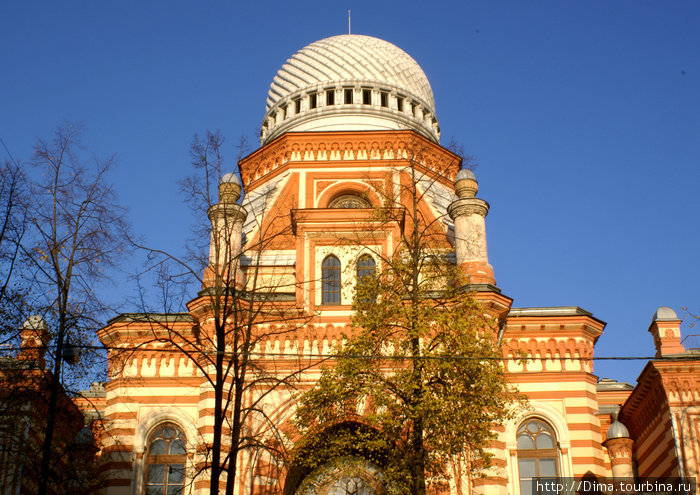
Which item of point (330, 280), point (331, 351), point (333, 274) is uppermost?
point (333, 274)

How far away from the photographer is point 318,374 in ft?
79.5

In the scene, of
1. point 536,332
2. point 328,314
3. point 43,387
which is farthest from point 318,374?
point 43,387

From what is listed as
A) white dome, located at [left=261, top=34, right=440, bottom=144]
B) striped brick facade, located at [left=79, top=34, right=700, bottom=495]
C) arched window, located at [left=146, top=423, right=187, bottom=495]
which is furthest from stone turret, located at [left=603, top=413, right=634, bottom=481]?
white dome, located at [left=261, top=34, right=440, bottom=144]

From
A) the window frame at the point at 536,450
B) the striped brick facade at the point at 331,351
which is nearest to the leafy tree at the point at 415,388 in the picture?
the striped brick facade at the point at 331,351

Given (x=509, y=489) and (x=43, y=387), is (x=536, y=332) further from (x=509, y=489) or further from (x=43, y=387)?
(x=43, y=387)

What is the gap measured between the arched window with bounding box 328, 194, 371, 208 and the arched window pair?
5.19 meters

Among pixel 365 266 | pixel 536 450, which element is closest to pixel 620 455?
pixel 536 450

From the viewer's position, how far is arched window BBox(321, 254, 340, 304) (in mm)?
25516

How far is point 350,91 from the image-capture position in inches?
1419

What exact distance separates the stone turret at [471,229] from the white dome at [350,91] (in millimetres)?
7856

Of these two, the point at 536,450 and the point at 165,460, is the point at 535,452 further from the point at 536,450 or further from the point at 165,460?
the point at 165,460

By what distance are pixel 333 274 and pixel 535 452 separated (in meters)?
8.52

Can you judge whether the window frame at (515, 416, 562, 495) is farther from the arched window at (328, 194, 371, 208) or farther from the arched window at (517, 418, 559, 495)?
the arched window at (328, 194, 371, 208)

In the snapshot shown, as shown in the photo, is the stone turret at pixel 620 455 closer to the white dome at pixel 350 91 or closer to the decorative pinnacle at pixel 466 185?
the decorative pinnacle at pixel 466 185
